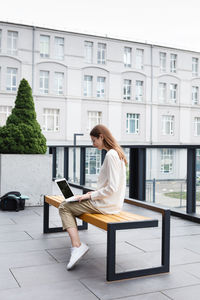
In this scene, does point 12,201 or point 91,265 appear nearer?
point 91,265

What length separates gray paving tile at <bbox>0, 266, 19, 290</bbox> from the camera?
11.6 feet

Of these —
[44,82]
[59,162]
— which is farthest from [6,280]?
[44,82]

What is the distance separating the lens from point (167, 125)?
38219 millimetres

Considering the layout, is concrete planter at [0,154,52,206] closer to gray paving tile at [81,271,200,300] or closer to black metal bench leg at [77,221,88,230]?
black metal bench leg at [77,221,88,230]

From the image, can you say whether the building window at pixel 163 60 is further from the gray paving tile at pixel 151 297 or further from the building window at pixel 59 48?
the gray paving tile at pixel 151 297

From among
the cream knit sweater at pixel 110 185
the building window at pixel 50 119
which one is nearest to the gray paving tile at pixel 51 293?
the cream knit sweater at pixel 110 185

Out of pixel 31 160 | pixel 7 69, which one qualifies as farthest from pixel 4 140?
pixel 7 69

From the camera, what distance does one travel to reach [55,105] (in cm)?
3291

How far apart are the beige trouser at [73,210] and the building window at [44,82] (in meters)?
28.8

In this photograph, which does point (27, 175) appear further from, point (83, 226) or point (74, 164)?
point (74, 164)

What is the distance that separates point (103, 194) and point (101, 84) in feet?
103

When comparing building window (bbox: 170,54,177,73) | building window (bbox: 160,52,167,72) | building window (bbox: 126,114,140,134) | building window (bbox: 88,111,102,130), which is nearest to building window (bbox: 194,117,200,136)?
building window (bbox: 170,54,177,73)

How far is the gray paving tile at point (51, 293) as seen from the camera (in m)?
3.30

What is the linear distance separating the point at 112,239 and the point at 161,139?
34.5m
